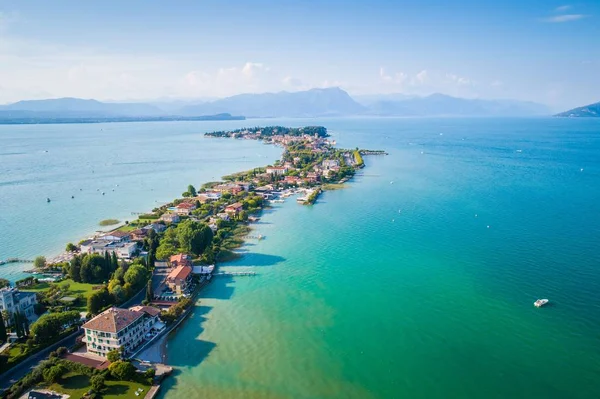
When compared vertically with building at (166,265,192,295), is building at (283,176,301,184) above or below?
above

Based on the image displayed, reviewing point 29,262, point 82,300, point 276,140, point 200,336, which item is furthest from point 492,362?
point 276,140

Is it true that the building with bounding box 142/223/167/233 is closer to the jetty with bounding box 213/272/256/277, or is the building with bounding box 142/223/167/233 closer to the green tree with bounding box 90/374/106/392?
the jetty with bounding box 213/272/256/277

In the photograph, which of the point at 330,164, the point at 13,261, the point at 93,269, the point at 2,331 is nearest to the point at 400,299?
the point at 93,269

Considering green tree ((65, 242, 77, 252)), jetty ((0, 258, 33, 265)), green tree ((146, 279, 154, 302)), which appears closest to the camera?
green tree ((146, 279, 154, 302))

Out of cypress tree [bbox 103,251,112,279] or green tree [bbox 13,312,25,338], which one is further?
cypress tree [bbox 103,251,112,279]

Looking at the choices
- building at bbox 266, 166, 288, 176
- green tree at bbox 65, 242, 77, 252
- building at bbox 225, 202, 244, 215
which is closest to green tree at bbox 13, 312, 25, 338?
green tree at bbox 65, 242, 77, 252

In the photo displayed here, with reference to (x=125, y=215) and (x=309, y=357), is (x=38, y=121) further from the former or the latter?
(x=309, y=357)

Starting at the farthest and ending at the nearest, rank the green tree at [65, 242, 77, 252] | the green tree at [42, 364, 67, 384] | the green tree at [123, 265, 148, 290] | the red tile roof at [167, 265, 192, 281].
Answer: the green tree at [65, 242, 77, 252], the red tile roof at [167, 265, 192, 281], the green tree at [123, 265, 148, 290], the green tree at [42, 364, 67, 384]
